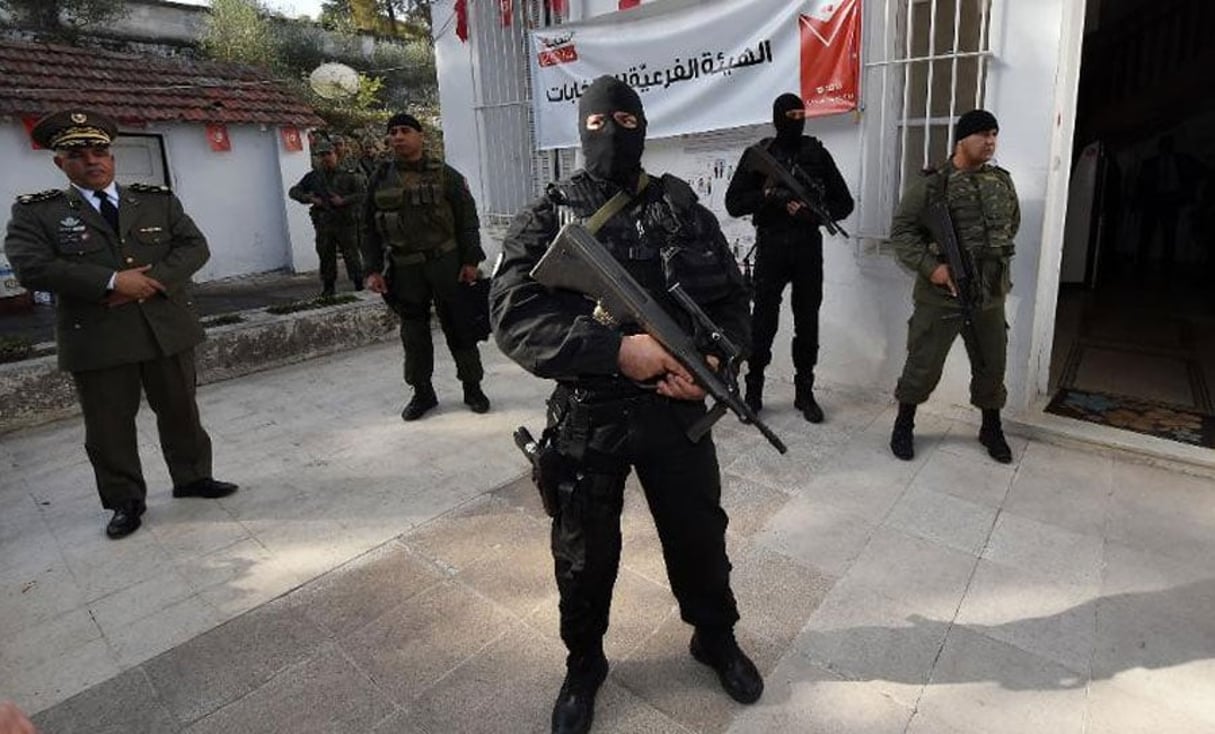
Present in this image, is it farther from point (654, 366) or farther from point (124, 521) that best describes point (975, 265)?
point (124, 521)

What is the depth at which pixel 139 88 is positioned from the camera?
29.7 feet

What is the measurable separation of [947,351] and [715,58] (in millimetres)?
2481

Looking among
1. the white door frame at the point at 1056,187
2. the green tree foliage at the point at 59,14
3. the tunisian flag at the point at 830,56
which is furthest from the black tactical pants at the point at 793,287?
the green tree foliage at the point at 59,14

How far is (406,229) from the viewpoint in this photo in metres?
4.34

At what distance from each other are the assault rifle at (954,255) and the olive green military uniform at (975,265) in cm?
3

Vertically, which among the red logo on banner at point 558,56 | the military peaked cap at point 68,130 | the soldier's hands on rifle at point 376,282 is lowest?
the soldier's hands on rifle at point 376,282

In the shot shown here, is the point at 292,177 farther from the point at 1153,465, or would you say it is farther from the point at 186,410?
the point at 1153,465

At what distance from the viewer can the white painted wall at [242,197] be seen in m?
9.34

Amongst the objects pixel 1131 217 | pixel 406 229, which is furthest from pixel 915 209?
pixel 1131 217

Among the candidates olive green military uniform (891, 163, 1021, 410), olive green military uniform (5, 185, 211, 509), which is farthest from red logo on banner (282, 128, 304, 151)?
olive green military uniform (891, 163, 1021, 410)

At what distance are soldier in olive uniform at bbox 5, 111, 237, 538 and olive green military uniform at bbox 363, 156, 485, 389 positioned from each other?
1.17m

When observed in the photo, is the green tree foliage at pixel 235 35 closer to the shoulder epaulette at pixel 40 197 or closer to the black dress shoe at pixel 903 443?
the shoulder epaulette at pixel 40 197

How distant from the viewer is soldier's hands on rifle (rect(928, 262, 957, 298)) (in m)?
3.46

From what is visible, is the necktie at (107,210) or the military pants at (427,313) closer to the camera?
the necktie at (107,210)
